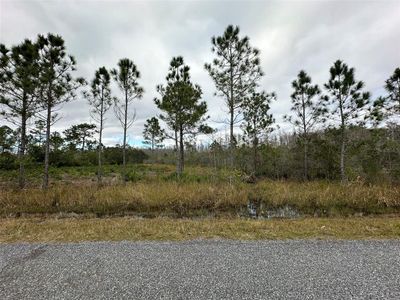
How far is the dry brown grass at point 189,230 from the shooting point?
4.45m

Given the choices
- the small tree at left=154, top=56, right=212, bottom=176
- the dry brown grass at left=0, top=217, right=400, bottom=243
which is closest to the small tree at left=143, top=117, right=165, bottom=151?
the small tree at left=154, top=56, right=212, bottom=176

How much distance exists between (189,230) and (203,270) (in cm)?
198

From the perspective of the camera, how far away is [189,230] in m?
4.98

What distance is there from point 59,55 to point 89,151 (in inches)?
729

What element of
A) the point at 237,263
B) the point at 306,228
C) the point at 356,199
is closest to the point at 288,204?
the point at 356,199

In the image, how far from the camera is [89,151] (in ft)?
85.6

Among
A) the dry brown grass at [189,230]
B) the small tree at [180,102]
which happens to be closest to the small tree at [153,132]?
the small tree at [180,102]

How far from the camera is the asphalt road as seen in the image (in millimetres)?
2539

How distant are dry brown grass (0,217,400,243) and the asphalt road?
0.42 meters

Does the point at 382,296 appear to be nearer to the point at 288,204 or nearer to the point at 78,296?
the point at 78,296

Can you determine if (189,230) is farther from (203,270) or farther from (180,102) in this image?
(180,102)

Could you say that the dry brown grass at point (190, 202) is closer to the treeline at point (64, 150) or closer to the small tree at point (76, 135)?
the treeline at point (64, 150)

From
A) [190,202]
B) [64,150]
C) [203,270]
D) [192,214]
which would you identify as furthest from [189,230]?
[64,150]

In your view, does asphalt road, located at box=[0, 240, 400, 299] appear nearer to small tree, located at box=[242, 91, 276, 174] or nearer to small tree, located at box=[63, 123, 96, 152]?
small tree, located at box=[242, 91, 276, 174]
